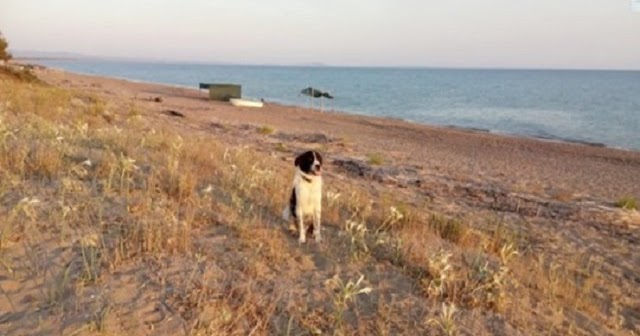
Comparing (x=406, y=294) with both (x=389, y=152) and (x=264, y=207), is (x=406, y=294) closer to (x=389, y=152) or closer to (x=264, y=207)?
(x=264, y=207)

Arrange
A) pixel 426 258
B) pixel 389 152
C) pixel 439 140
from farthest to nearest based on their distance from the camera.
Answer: pixel 439 140 < pixel 389 152 < pixel 426 258

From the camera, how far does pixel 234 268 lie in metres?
4.18

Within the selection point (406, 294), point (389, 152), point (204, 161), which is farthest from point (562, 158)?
point (406, 294)

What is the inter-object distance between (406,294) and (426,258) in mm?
770

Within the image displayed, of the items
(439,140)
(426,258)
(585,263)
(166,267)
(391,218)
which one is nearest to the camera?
(166,267)

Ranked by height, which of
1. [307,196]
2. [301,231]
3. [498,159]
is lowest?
[498,159]

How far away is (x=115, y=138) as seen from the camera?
852 cm

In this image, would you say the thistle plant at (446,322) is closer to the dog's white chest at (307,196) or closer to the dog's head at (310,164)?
the dog's white chest at (307,196)

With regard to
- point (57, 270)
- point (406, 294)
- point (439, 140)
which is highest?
point (57, 270)

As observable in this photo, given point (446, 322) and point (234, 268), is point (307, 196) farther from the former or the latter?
point (446, 322)

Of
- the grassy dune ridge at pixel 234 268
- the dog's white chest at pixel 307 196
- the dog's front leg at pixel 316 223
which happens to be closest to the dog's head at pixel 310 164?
the dog's white chest at pixel 307 196

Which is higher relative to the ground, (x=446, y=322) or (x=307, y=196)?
(x=307, y=196)

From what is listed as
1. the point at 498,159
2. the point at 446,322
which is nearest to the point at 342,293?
the point at 446,322

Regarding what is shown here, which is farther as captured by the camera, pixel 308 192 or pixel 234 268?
pixel 308 192
